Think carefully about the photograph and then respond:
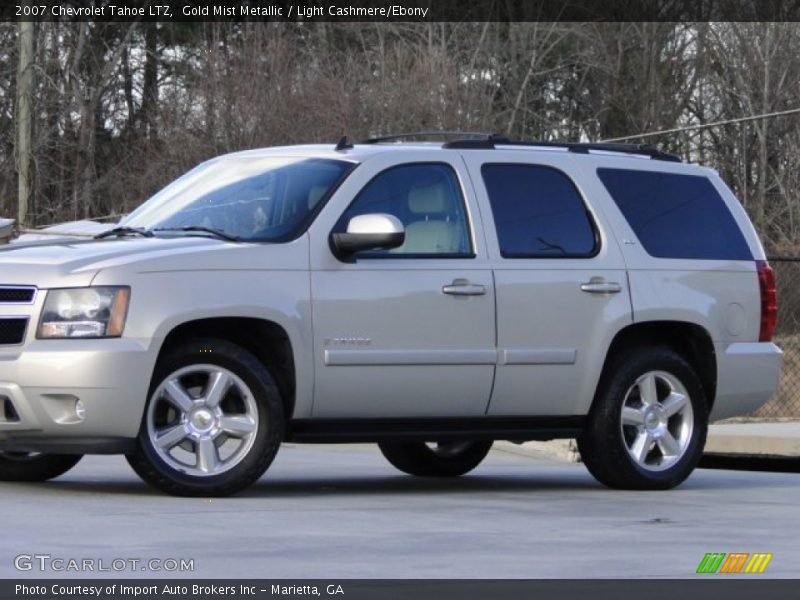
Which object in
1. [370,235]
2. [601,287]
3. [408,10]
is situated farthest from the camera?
[408,10]

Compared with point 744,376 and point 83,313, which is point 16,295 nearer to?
point 83,313

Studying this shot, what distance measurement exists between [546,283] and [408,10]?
3217cm

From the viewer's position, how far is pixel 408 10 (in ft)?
140

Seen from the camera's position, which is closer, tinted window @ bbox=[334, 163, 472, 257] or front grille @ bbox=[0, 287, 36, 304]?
front grille @ bbox=[0, 287, 36, 304]

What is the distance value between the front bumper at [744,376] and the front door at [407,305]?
1.75m

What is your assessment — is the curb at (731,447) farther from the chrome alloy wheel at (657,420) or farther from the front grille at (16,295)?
the front grille at (16,295)

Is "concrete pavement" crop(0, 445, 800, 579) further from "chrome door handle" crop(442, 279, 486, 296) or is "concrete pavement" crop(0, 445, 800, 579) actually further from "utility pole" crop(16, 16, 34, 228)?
"utility pole" crop(16, 16, 34, 228)

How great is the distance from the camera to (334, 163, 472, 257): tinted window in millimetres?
10742

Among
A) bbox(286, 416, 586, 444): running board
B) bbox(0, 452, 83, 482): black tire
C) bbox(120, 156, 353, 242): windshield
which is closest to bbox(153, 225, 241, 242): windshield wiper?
bbox(120, 156, 353, 242): windshield

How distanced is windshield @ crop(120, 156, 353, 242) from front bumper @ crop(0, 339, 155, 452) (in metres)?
1.04

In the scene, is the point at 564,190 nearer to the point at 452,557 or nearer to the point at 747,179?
the point at 452,557

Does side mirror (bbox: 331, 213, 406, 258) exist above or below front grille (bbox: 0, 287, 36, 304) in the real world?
above

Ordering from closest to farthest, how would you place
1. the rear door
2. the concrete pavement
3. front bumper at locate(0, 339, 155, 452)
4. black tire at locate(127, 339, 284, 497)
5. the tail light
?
the concrete pavement → front bumper at locate(0, 339, 155, 452) → black tire at locate(127, 339, 284, 497) → the rear door → the tail light
